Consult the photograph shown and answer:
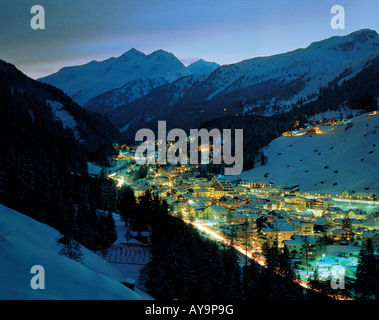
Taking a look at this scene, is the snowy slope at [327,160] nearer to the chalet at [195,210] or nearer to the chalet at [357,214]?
the chalet at [357,214]

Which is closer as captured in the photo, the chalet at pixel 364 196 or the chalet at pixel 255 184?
the chalet at pixel 364 196

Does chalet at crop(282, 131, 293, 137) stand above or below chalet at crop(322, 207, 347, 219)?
above

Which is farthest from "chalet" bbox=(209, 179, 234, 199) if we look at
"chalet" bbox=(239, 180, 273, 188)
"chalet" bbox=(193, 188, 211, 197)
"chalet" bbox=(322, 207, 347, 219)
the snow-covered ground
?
the snow-covered ground

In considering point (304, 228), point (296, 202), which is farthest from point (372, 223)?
point (296, 202)

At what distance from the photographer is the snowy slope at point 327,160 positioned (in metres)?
79.9

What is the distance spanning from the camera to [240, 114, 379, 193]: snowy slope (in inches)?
3145

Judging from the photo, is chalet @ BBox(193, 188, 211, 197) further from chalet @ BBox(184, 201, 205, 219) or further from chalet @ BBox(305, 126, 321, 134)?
chalet @ BBox(305, 126, 321, 134)

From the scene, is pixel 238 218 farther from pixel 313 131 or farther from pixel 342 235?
pixel 313 131

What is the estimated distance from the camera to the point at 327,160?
95812 millimetres

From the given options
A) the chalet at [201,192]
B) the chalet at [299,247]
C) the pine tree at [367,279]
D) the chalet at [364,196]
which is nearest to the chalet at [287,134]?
the chalet at [201,192]

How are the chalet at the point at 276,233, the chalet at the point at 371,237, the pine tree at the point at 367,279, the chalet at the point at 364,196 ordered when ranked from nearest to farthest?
the pine tree at the point at 367,279
the chalet at the point at 371,237
the chalet at the point at 276,233
the chalet at the point at 364,196
